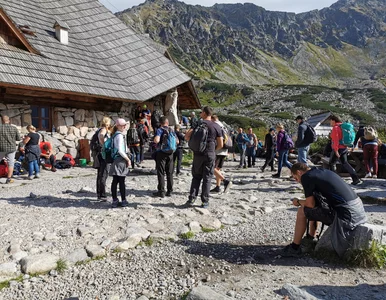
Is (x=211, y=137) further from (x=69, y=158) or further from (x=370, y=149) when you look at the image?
(x=69, y=158)

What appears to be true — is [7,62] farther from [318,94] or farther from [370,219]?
[318,94]

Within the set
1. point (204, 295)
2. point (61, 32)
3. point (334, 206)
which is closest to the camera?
point (204, 295)


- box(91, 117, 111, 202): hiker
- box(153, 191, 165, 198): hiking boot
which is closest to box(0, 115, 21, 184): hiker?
box(91, 117, 111, 202): hiker

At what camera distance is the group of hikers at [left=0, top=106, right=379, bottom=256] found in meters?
4.15

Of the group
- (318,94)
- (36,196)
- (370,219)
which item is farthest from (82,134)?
(318,94)

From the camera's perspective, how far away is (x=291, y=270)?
4008 millimetres

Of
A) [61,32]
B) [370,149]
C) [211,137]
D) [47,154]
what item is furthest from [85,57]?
[370,149]

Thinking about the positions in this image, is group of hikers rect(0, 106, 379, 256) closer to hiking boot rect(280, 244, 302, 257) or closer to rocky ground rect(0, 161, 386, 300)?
hiking boot rect(280, 244, 302, 257)

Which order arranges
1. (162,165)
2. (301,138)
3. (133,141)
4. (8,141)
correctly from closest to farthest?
(162,165) → (8,141) → (301,138) → (133,141)

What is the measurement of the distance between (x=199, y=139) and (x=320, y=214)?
2589 mm

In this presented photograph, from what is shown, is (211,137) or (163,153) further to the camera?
(163,153)

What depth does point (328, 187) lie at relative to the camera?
4.12 metres

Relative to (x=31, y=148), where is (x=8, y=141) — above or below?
above

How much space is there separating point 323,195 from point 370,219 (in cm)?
235
